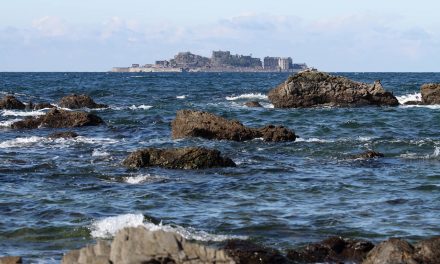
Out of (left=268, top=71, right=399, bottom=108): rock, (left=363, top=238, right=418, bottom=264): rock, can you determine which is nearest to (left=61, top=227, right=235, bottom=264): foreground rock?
(left=363, top=238, right=418, bottom=264): rock

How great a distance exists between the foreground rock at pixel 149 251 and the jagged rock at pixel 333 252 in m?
3.60

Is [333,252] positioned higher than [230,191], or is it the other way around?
[333,252]

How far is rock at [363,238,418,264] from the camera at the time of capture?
37.0 ft

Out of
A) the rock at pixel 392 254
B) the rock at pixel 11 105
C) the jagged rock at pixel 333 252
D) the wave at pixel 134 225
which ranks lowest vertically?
the rock at pixel 11 105

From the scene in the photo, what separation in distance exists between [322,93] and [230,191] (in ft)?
96.0

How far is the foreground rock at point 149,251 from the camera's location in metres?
8.64

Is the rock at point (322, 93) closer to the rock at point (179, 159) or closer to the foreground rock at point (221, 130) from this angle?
the foreground rock at point (221, 130)

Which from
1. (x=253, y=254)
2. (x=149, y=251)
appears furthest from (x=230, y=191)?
(x=149, y=251)

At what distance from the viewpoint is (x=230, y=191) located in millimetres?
18906

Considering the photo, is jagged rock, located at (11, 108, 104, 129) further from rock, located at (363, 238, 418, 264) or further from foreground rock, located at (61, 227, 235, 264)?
foreground rock, located at (61, 227, 235, 264)

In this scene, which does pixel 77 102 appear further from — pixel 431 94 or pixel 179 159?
pixel 179 159

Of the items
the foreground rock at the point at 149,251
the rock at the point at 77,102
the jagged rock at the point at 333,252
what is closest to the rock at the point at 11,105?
the rock at the point at 77,102

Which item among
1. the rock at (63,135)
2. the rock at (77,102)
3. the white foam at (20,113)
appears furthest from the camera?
the rock at (77,102)

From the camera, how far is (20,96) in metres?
64.3
